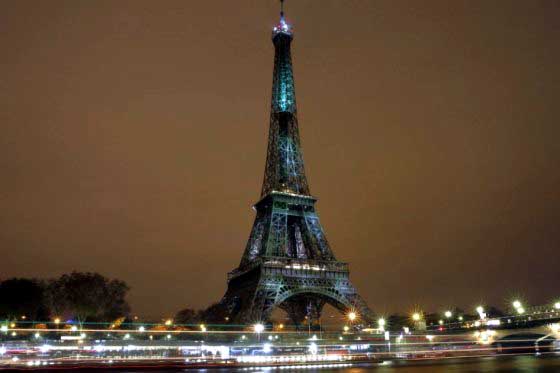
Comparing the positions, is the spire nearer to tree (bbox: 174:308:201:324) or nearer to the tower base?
the tower base

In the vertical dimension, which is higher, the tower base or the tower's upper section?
the tower's upper section

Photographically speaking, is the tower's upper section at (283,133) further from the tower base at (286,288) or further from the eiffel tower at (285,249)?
the tower base at (286,288)

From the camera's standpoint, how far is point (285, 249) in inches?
2963

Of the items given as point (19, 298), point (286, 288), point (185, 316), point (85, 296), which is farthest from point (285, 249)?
point (185, 316)

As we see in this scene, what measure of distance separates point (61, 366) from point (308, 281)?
44687 millimetres

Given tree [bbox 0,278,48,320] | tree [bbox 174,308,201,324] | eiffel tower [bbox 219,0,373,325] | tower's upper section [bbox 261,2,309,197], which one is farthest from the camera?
tree [bbox 174,308,201,324]

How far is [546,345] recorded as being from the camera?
42219 millimetres

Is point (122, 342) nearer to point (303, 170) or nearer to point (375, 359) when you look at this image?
point (375, 359)

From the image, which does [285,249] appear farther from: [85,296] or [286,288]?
[85,296]

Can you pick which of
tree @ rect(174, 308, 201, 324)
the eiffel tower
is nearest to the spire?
the eiffel tower

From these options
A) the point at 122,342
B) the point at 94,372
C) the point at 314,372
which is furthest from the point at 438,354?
the point at 122,342

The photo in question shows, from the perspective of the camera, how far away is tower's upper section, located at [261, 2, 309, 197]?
274 ft

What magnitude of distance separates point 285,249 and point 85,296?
1560 inches

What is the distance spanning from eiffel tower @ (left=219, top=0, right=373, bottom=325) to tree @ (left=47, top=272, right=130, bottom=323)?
80.3 ft
